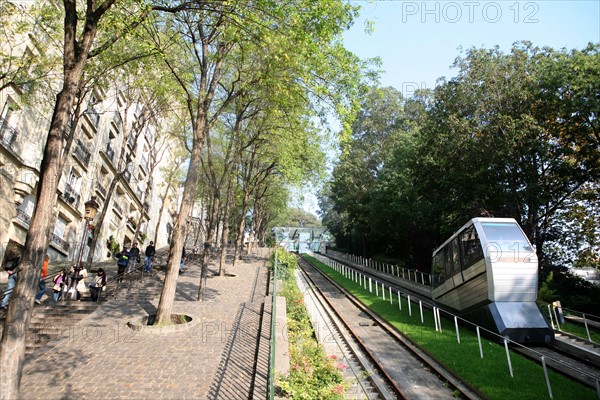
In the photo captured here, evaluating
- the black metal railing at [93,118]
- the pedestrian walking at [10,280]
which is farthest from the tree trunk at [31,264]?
the black metal railing at [93,118]

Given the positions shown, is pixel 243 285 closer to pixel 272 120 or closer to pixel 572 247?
pixel 272 120

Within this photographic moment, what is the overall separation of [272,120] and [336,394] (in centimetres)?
1577

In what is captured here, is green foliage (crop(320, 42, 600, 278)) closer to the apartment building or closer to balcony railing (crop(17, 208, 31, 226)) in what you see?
the apartment building

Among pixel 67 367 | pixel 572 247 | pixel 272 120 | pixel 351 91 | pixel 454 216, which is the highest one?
pixel 272 120

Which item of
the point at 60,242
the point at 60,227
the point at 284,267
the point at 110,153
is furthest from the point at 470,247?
the point at 110,153

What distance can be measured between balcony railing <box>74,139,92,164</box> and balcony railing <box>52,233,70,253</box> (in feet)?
17.9

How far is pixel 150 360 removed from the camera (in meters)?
8.23

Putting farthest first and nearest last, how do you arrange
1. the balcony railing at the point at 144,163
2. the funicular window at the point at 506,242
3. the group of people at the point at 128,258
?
1. the balcony railing at the point at 144,163
2. the group of people at the point at 128,258
3. the funicular window at the point at 506,242

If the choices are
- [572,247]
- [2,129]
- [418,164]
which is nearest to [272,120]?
[418,164]

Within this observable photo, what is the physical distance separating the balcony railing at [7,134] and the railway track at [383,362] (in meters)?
16.0

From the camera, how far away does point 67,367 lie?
768 centimetres

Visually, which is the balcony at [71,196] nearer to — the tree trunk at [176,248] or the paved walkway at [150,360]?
the paved walkway at [150,360]

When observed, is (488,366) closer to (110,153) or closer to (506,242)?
(506,242)

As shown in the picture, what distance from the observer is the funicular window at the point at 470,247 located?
43.3ft
